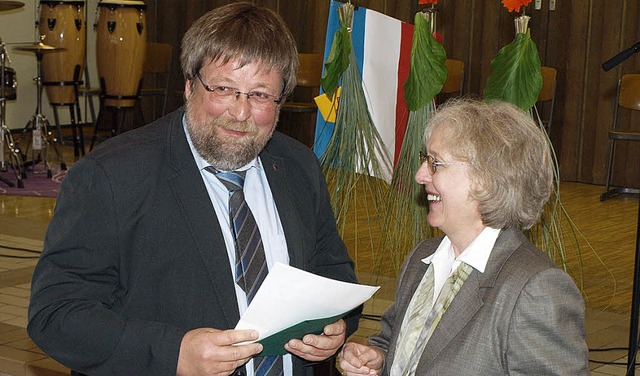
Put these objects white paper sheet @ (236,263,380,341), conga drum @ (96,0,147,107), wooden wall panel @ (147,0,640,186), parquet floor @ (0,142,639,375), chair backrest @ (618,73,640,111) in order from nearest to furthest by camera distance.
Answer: white paper sheet @ (236,263,380,341) < parquet floor @ (0,142,639,375) < chair backrest @ (618,73,640,111) < wooden wall panel @ (147,0,640,186) < conga drum @ (96,0,147,107)

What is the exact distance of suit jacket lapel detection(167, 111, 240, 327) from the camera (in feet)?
6.55

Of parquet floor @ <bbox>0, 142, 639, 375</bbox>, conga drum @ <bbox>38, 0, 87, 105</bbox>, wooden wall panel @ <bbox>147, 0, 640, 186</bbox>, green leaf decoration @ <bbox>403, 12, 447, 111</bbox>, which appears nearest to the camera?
green leaf decoration @ <bbox>403, 12, 447, 111</bbox>

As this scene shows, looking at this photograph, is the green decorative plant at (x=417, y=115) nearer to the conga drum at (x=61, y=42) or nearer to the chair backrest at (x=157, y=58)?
the conga drum at (x=61, y=42)

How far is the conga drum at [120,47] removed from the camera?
920cm

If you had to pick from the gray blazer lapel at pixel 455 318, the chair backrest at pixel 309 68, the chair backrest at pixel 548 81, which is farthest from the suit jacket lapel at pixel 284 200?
the chair backrest at pixel 309 68

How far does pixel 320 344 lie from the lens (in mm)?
1989

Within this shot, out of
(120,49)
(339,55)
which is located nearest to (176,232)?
(339,55)

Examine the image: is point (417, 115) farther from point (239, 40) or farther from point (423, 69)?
point (239, 40)

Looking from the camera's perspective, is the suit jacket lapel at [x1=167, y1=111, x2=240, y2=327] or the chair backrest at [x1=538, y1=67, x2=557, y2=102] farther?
the chair backrest at [x1=538, y1=67, x2=557, y2=102]

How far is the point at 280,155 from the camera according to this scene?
2260 mm

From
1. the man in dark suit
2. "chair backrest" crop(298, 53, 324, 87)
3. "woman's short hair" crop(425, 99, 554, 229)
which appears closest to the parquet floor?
"woman's short hair" crop(425, 99, 554, 229)

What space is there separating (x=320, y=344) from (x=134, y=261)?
1.36 ft

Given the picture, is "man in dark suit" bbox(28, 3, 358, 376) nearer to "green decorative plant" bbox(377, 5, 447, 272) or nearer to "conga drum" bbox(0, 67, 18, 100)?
"green decorative plant" bbox(377, 5, 447, 272)

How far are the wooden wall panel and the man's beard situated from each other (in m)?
6.77
